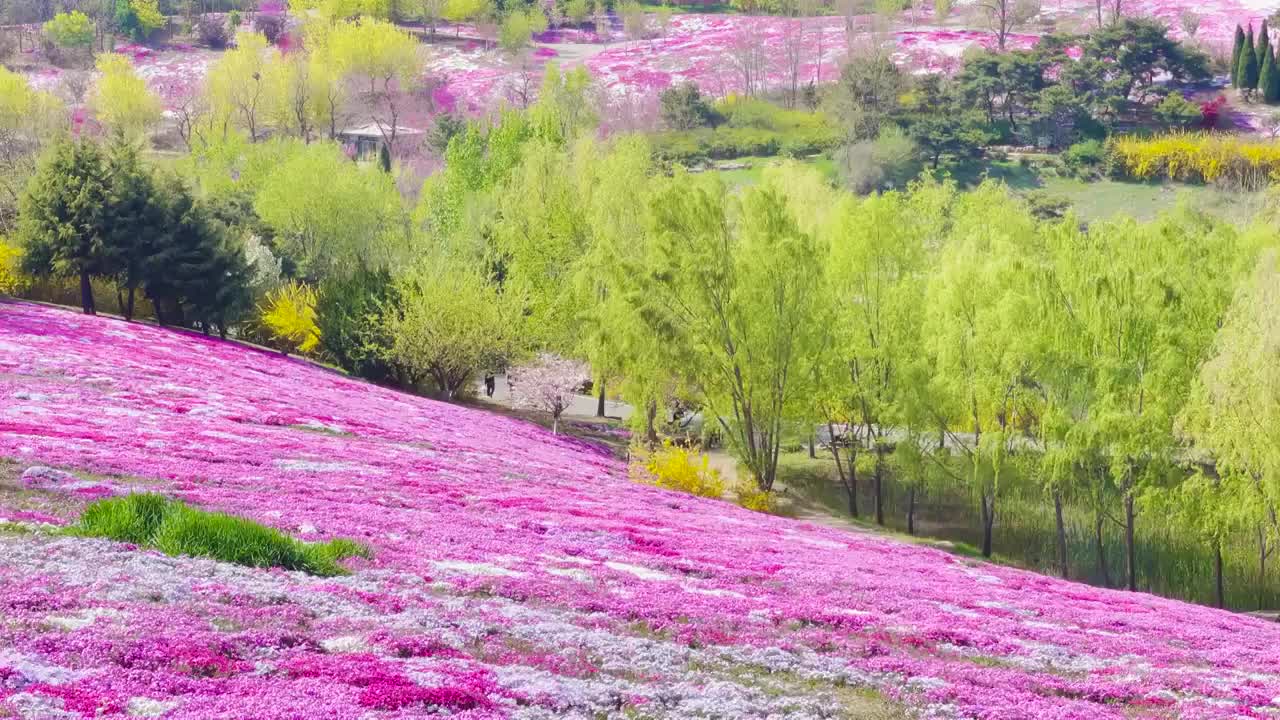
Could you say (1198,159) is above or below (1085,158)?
below

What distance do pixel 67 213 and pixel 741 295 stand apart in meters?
34.1

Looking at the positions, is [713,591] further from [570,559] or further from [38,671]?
[38,671]

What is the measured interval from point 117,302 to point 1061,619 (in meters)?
59.3

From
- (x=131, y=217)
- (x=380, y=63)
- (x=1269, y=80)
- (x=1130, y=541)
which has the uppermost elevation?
→ (x=380, y=63)

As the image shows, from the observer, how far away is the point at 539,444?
42812 mm

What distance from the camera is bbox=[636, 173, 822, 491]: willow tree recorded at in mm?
43125

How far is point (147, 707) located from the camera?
34.2ft

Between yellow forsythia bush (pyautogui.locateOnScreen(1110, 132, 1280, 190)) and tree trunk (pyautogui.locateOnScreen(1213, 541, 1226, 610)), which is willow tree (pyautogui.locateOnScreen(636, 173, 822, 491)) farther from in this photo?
yellow forsythia bush (pyautogui.locateOnScreen(1110, 132, 1280, 190))

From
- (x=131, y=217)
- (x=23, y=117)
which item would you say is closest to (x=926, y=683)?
(x=131, y=217)

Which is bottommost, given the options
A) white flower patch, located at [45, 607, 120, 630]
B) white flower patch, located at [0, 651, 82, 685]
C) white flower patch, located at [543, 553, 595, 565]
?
white flower patch, located at [543, 553, 595, 565]

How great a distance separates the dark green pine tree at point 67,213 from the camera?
178ft

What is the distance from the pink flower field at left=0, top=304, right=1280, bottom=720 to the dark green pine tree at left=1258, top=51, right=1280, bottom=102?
12233 centimetres

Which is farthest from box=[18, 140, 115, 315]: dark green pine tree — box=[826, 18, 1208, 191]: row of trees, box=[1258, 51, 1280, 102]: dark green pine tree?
box=[1258, 51, 1280, 102]: dark green pine tree

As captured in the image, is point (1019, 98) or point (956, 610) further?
point (1019, 98)
